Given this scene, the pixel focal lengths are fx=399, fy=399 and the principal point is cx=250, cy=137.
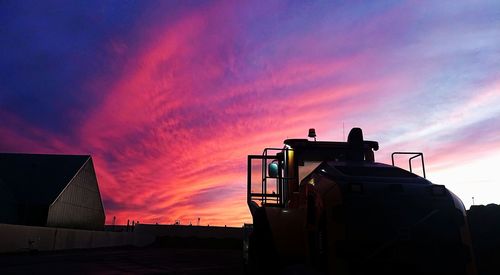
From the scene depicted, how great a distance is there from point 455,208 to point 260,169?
3.83 metres

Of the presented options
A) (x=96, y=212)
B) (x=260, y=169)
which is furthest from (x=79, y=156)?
(x=260, y=169)

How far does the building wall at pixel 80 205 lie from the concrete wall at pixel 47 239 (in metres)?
5.11

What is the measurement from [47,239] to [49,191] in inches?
555

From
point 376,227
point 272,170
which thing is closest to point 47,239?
point 272,170

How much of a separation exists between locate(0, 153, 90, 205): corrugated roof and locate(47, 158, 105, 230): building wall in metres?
0.82

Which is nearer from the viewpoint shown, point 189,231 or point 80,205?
point 80,205

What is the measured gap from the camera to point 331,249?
486 cm

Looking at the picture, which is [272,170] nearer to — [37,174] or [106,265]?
[106,265]

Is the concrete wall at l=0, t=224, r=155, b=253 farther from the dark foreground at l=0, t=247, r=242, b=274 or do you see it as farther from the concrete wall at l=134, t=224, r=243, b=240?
the concrete wall at l=134, t=224, r=243, b=240

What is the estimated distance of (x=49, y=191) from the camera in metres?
38.5

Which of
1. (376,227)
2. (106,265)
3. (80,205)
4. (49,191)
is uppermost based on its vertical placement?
(49,191)

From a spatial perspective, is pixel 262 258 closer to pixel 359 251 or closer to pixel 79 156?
pixel 359 251

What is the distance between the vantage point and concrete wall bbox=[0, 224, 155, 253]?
72.6 feet

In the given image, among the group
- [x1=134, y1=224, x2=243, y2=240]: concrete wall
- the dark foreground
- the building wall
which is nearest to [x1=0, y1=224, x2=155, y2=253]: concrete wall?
the dark foreground
